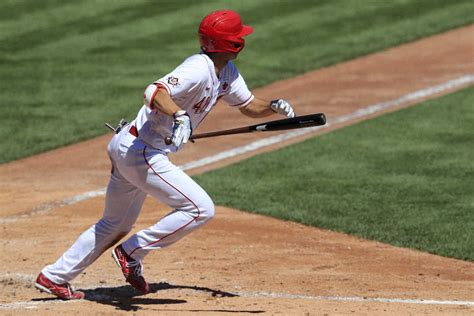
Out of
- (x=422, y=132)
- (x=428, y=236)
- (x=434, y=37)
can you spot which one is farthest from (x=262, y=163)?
(x=434, y=37)

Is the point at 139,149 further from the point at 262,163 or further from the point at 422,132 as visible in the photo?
the point at 422,132

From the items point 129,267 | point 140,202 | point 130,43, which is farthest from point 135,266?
point 130,43

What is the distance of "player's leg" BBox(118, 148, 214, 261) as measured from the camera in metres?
7.35

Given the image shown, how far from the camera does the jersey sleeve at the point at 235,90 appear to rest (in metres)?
7.73

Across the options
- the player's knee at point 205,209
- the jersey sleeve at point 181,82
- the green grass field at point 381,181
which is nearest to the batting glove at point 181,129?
the jersey sleeve at point 181,82

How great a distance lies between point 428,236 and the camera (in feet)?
32.5

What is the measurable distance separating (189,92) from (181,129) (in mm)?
446

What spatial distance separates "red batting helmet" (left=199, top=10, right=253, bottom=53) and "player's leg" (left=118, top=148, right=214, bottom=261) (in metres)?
0.85

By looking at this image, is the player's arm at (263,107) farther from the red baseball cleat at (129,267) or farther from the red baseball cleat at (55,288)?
the red baseball cleat at (55,288)

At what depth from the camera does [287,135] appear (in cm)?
1398

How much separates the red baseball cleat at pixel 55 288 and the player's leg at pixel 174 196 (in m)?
0.89

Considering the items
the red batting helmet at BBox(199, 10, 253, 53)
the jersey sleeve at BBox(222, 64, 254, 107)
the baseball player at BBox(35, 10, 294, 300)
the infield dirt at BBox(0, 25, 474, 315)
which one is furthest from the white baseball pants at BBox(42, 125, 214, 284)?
the red batting helmet at BBox(199, 10, 253, 53)

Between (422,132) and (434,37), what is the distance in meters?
4.61

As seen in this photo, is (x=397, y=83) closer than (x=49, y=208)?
No
